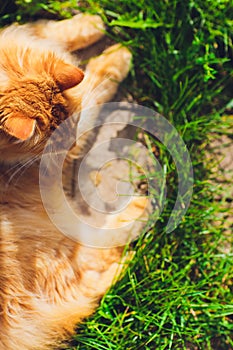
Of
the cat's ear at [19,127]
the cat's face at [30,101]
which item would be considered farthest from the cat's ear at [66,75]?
the cat's ear at [19,127]

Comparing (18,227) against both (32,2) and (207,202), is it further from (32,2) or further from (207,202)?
(32,2)

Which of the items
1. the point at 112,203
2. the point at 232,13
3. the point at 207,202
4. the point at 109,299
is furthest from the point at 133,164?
the point at 232,13

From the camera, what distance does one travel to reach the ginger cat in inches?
68.0

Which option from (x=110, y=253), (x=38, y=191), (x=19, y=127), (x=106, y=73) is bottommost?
(x=110, y=253)

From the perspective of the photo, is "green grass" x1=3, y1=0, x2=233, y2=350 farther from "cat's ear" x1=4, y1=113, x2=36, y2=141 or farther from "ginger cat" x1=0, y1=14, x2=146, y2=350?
"cat's ear" x1=4, y1=113, x2=36, y2=141

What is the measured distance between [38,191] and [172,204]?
2.37 feet

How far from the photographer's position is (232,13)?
93.5 inches

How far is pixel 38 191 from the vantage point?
6.82ft

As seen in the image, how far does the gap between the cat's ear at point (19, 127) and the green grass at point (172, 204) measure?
96cm

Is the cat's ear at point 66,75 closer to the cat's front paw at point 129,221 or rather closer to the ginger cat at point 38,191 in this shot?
the ginger cat at point 38,191

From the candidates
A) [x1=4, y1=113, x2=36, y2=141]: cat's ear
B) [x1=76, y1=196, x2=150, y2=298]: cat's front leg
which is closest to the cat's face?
[x1=4, y1=113, x2=36, y2=141]: cat's ear

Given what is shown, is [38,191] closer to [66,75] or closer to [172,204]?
[66,75]

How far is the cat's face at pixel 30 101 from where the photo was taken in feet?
5.38

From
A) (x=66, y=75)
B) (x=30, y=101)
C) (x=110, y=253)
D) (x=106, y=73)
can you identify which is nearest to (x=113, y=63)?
(x=106, y=73)
